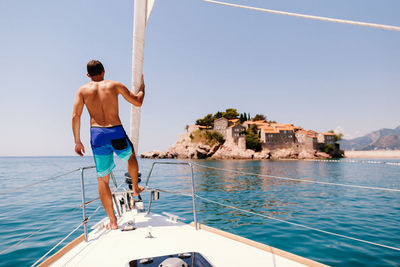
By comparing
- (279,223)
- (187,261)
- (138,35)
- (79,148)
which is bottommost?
(279,223)

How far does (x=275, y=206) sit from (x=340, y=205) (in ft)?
9.09

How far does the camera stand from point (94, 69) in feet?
8.62

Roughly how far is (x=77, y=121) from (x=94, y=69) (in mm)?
674

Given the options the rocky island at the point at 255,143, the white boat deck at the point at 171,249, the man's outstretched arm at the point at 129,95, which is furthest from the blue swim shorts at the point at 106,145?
the rocky island at the point at 255,143

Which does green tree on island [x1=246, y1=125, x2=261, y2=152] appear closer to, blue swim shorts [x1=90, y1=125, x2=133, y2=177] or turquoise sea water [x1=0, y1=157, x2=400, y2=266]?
turquoise sea water [x1=0, y1=157, x2=400, y2=266]

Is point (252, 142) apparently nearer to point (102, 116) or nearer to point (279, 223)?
point (279, 223)

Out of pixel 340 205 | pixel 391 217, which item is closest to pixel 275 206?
pixel 340 205

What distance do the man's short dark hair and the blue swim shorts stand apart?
2.26 ft

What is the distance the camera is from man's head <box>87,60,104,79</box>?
2621mm

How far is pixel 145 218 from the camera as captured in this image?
333 cm

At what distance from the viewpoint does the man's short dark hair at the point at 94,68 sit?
103 inches

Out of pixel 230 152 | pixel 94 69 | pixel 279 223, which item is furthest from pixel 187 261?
pixel 230 152

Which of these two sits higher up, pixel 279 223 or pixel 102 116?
pixel 102 116

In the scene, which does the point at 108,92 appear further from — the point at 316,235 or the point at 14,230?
the point at 14,230
